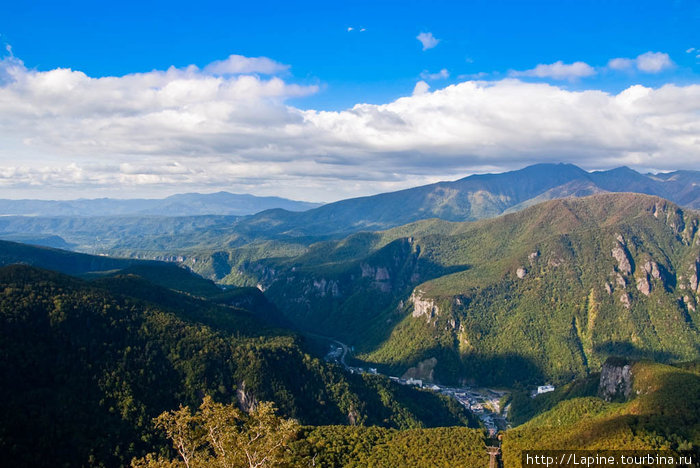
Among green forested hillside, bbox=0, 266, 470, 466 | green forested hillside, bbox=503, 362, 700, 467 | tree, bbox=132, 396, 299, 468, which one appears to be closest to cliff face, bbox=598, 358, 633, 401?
green forested hillside, bbox=503, 362, 700, 467

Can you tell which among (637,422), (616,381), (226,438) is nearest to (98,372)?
(226,438)

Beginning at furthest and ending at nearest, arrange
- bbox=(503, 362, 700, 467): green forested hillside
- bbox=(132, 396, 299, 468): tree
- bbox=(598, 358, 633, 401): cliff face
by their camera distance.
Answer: bbox=(598, 358, 633, 401): cliff face → bbox=(503, 362, 700, 467): green forested hillside → bbox=(132, 396, 299, 468): tree

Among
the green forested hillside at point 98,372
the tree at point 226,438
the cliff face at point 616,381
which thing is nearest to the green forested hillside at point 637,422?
the cliff face at point 616,381

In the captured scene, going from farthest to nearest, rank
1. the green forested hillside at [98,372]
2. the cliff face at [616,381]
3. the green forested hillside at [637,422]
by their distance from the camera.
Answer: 1. the cliff face at [616,381]
2. the green forested hillside at [98,372]
3. the green forested hillside at [637,422]

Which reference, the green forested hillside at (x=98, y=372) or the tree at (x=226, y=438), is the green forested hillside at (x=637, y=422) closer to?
the tree at (x=226, y=438)

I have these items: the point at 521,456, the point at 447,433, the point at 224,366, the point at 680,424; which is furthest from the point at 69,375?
the point at 680,424

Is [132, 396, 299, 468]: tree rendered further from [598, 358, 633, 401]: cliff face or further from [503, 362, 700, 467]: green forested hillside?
[598, 358, 633, 401]: cliff face
